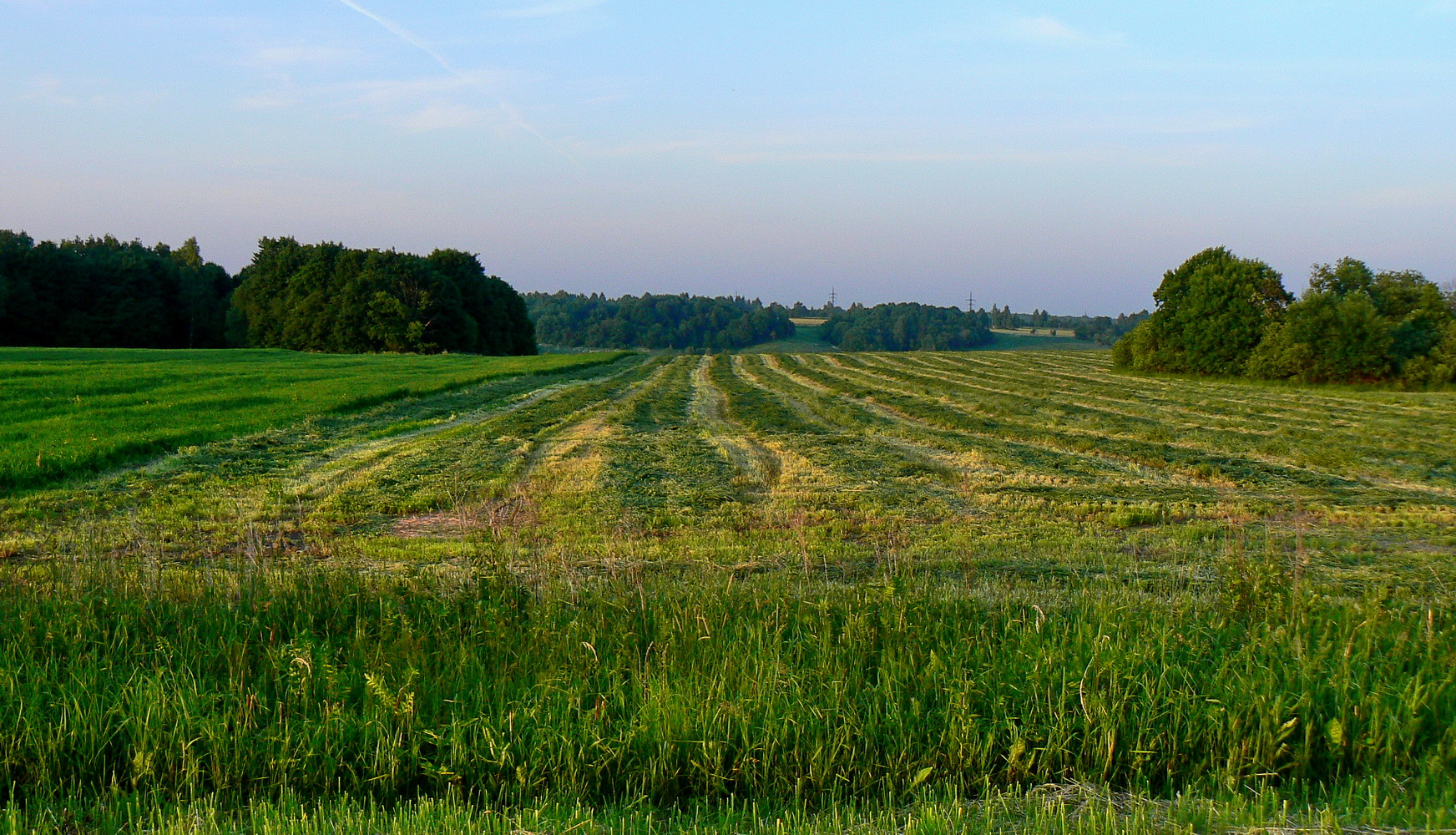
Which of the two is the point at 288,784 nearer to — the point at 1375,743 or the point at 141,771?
the point at 141,771

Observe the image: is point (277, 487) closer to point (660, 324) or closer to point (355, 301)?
point (355, 301)

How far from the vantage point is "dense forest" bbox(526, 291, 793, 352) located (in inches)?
5728

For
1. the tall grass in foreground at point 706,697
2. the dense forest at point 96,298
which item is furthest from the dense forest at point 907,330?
the tall grass in foreground at point 706,697

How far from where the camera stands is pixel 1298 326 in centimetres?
4797

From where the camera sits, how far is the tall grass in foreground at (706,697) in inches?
157

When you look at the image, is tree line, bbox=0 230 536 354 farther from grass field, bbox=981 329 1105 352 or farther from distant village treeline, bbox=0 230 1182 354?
grass field, bbox=981 329 1105 352

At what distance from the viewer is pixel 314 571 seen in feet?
21.0

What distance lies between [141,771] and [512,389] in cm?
3178

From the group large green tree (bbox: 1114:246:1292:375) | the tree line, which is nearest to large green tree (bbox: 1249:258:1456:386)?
large green tree (bbox: 1114:246:1292:375)

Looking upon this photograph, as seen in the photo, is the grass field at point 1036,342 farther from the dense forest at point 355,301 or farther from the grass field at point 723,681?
the grass field at point 723,681

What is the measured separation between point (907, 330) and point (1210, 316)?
3383 inches

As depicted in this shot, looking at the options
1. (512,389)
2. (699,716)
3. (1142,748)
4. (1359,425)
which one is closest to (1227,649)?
(1142,748)

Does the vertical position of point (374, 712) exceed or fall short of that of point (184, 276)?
it falls short

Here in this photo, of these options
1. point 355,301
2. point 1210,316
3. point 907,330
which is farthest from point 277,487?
point 907,330
